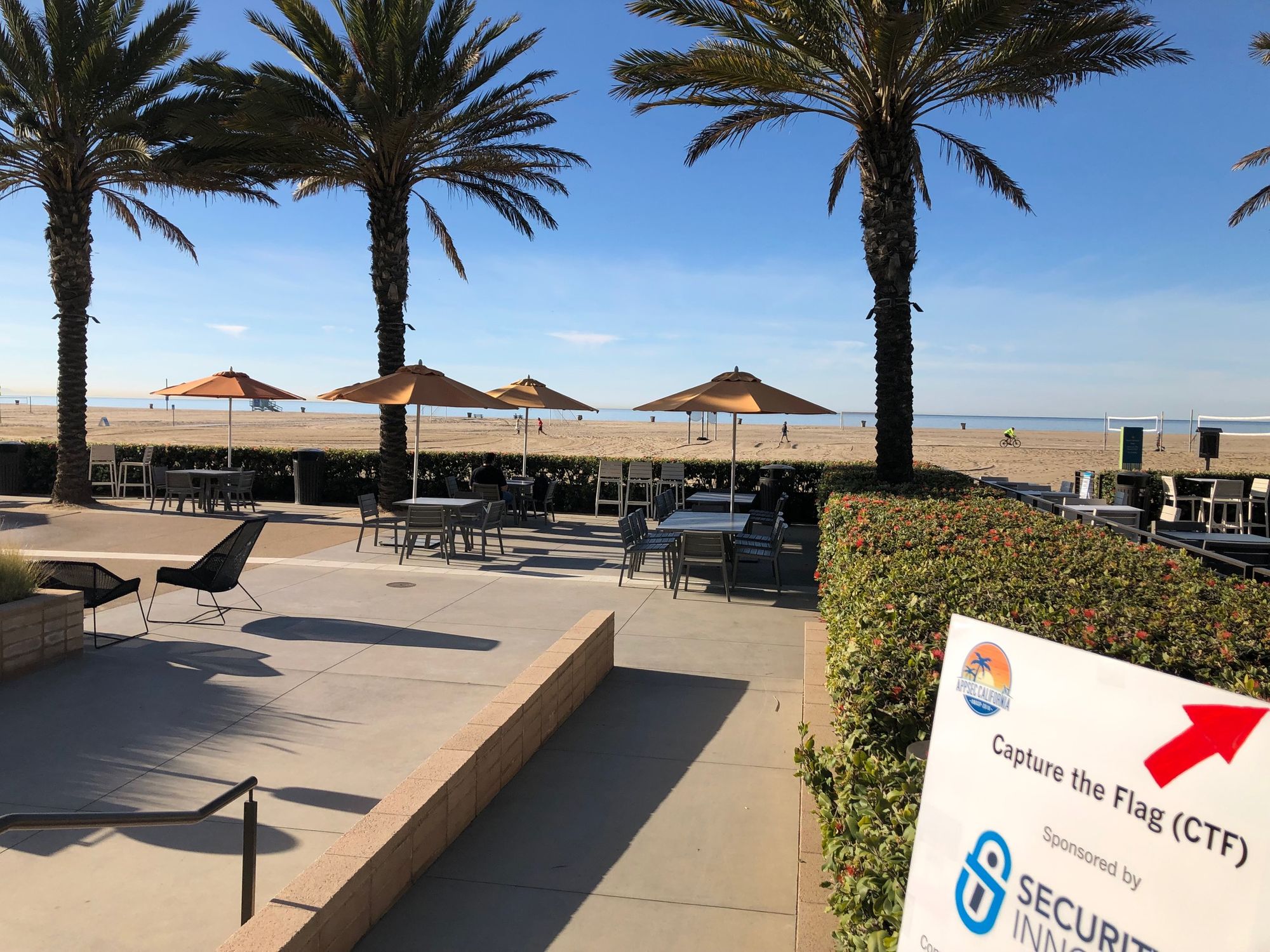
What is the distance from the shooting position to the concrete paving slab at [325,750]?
443 centimetres

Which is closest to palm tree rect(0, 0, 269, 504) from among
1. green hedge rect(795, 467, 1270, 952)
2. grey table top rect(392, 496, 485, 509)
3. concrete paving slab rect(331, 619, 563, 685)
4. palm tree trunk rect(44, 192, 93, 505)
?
palm tree trunk rect(44, 192, 93, 505)

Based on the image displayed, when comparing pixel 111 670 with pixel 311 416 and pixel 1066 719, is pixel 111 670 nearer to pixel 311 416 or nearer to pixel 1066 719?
pixel 1066 719

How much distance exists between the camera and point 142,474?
62.8 ft

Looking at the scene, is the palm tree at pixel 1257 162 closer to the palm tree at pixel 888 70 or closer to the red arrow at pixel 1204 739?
the palm tree at pixel 888 70

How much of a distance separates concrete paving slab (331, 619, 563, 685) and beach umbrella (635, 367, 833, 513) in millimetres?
3946

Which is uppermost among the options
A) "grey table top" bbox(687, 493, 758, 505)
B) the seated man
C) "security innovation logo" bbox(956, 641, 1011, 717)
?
the seated man

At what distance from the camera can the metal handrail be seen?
2.51 meters

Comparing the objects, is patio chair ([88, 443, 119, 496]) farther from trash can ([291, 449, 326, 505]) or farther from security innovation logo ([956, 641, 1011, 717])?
security innovation logo ([956, 641, 1011, 717])

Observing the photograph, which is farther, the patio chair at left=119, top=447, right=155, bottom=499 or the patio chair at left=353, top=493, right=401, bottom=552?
the patio chair at left=119, top=447, right=155, bottom=499

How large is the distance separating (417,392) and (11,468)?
12.0m

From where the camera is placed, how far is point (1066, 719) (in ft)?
6.05

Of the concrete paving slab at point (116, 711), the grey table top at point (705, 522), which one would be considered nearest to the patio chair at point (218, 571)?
the concrete paving slab at point (116, 711)

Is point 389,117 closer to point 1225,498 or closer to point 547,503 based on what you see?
point 547,503

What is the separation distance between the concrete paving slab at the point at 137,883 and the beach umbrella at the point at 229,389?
13.2m
